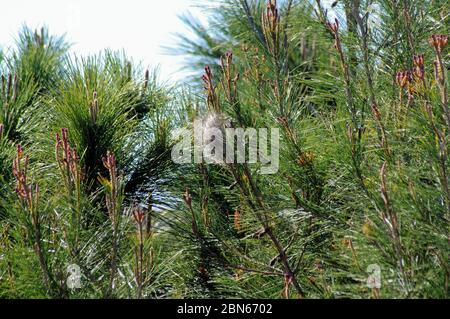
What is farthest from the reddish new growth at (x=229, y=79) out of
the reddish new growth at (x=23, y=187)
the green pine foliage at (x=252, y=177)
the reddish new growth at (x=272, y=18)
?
the reddish new growth at (x=23, y=187)

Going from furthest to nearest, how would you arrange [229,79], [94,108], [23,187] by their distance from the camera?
1. [94,108]
2. [229,79]
3. [23,187]

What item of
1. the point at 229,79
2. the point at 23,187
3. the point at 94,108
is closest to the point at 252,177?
the point at 229,79

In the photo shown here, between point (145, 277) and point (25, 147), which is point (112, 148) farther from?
point (145, 277)

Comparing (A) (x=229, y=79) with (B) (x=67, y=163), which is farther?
(A) (x=229, y=79)

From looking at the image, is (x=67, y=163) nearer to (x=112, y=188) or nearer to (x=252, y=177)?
(x=112, y=188)

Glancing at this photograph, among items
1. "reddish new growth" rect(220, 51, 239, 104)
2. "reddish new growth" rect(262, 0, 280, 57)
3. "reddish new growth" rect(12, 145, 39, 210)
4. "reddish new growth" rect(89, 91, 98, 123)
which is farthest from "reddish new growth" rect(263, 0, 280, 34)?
"reddish new growth" rect(12, 145, 39, 210)

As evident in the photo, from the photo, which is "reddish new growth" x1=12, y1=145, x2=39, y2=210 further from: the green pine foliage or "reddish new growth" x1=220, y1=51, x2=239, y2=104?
"reddish new growth" x1=220, y1=51, x2=239, y2=104

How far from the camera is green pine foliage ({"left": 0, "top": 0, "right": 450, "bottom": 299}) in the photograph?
1.79 m

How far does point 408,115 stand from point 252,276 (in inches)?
21.1

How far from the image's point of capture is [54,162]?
232 cm

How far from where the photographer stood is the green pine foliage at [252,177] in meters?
1.79

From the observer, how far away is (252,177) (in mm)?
2139
